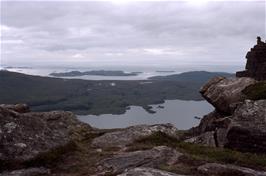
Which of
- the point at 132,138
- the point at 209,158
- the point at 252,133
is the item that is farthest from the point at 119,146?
the point at 252,133

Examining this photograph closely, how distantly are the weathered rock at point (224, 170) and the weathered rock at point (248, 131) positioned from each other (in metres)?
5.49

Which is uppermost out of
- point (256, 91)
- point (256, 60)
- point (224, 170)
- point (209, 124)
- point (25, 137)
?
point (256, 60)

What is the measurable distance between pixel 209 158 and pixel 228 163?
2.43 feet

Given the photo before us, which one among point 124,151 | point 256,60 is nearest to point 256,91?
point 124,151

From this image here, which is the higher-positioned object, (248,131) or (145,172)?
(248,131)

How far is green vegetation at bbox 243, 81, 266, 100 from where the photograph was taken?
26.6 metres

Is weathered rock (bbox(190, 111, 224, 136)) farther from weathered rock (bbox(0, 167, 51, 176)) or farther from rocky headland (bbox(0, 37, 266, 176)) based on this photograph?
weathered rock (bbox(0, 167, 51, 176))

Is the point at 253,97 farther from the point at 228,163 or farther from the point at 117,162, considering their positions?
the point at 117,162

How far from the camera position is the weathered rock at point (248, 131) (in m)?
20.1

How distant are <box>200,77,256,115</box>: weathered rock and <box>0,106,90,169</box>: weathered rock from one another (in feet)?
48.9

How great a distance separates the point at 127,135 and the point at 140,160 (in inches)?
207

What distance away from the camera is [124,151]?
58.9 ft

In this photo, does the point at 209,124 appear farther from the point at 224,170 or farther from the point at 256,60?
the point at 224,170

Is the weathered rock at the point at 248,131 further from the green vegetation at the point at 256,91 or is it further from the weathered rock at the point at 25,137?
the weathered rock at the point at 25,137
